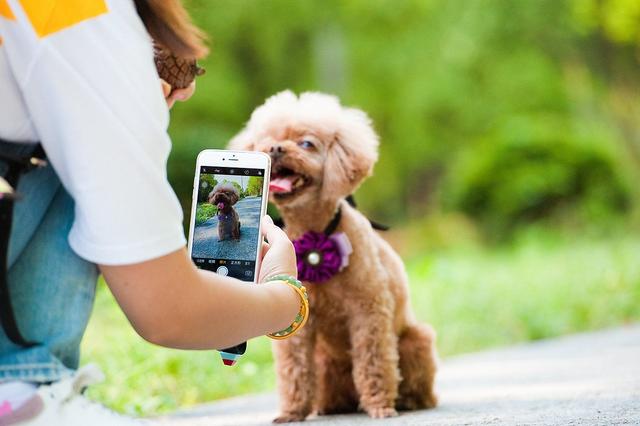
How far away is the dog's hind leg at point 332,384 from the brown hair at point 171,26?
2.20 meters

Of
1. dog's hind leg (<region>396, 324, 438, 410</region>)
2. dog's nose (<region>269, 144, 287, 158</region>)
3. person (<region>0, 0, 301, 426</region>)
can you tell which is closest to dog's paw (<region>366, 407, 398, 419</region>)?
dog's hind leg (<region>396, 324, 438, 410</region>)

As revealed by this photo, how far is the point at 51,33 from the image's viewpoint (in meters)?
1.26

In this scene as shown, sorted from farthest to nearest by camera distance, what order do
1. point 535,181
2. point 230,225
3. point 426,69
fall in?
1. point 426,69
2. point 535,181
3. point 230,225

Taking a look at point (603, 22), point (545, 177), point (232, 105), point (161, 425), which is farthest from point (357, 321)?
point (232, 105)

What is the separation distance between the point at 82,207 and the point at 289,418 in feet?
6.91

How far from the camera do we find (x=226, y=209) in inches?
84.0

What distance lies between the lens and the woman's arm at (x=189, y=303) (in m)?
1.31

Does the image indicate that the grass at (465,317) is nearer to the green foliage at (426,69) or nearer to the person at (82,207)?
the person at (82,207)

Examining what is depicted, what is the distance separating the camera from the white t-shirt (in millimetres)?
1262

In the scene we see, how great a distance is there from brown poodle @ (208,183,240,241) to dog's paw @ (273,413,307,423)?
1240mm

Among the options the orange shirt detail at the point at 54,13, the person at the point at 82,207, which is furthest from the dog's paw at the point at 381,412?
the orange shirt detail at the point at 54,13

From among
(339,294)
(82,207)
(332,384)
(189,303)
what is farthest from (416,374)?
(82,207)

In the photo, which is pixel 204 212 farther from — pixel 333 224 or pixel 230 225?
pixel 333 224

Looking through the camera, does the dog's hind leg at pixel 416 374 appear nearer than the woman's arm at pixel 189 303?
No
